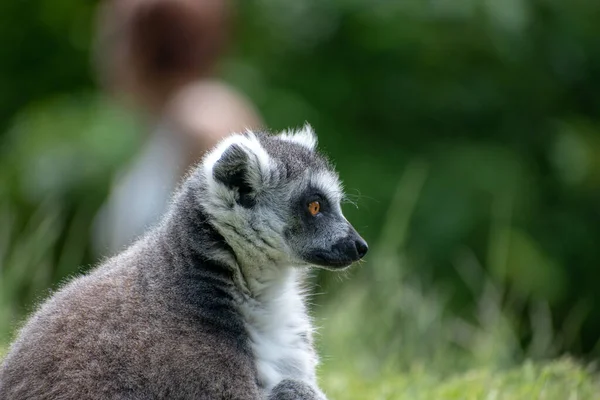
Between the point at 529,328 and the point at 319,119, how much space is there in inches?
90.2

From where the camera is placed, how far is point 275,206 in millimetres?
3777

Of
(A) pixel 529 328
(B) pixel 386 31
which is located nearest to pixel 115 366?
(A) pixel 529 328

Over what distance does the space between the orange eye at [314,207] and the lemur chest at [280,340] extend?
326mm

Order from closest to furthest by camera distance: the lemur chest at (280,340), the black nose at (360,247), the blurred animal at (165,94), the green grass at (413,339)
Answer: the lemur chest at (280,340) → the black nose at (360,247) → the green grass at (413,339) → the blurred animal at (165,94)

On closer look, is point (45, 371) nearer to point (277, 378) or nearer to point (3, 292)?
point (277, 378)

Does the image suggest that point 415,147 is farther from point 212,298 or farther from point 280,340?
point 212,298

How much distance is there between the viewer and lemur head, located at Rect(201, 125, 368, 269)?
366 centimetres

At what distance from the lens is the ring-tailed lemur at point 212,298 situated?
10.6ft

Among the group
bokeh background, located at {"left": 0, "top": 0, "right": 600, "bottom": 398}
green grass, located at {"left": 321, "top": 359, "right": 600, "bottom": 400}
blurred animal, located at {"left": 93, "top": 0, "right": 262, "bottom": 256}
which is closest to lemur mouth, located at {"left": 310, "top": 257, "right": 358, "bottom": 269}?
green grass, located at {"left": 321, "top": 359, "right": 600, "bottom": 400}

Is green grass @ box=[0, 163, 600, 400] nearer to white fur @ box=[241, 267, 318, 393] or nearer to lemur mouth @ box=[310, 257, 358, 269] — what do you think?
white fur @ box=[241, 267, 318, 393]

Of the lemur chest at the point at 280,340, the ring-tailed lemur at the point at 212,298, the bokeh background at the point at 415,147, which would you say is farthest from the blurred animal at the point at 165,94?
the lemur chest at the point at 280,340

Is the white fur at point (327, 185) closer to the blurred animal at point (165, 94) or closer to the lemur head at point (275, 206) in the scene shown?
the lemur head at point (275, 206)

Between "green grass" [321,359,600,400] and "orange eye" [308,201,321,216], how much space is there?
1.06 meters

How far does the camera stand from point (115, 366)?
320cm
